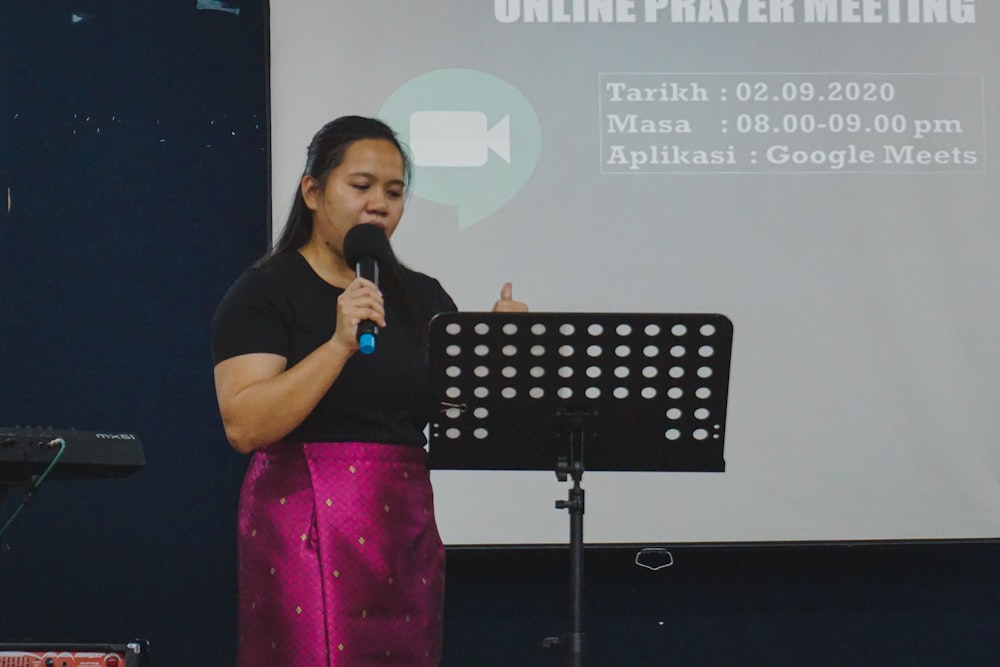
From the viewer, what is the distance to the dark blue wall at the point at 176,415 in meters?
3.24

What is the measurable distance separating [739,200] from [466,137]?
705 mm

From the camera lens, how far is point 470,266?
3.10m

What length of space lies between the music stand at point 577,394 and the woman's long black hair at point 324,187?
0.73 ft

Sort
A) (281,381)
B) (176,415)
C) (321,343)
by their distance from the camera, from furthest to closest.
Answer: (176,415)
(321,343)
(281,381)

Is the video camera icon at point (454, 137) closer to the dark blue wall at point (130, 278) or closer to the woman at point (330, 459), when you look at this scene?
the dark blue wall at point (130, 278)

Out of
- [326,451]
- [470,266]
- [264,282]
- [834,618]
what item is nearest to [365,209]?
[264,282]

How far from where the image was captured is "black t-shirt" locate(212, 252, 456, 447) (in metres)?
1.91

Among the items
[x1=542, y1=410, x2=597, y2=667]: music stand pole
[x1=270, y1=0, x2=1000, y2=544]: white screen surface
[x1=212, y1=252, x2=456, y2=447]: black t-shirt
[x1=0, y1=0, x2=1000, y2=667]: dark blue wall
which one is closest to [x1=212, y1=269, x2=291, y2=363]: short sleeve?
[x1=212, y1=252, x2=456, y2=447]: black t-shirt

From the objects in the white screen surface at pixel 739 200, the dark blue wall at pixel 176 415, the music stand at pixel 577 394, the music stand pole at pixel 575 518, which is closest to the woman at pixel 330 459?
the music stand at pixel 577 394

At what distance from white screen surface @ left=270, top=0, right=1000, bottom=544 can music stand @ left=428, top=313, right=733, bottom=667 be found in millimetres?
1165

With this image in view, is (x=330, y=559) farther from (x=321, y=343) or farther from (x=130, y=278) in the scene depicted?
(x=130, y=278)

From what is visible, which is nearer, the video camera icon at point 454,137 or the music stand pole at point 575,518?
the music stand pole at point 575,518

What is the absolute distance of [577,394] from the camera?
1.86 meters

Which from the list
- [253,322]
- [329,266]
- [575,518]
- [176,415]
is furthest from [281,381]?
[176,415]
